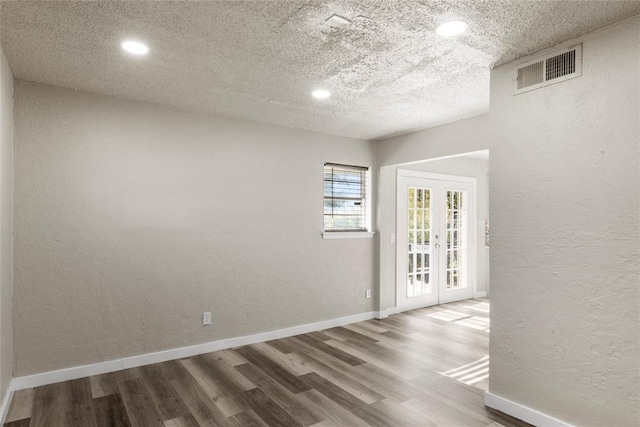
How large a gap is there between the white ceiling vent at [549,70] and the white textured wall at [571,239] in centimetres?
5

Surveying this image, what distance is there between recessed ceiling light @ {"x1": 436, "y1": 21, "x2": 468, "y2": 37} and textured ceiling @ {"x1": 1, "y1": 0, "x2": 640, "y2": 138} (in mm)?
42

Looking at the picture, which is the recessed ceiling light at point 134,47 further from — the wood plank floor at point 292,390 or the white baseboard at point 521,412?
the white baseboard at point 521,412

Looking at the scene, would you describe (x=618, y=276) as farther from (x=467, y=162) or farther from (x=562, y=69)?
(x=467, y=162)

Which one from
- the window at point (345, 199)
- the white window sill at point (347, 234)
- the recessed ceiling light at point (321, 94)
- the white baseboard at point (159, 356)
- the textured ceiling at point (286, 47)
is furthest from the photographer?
the window at point (345, 199)

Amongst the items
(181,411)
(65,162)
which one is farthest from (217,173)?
(181,411)

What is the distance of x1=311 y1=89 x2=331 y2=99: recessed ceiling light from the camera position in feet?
10.5

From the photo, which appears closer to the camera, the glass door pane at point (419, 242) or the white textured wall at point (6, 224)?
the white textured wall at point (6, 224)

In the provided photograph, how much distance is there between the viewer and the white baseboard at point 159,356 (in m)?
3.00

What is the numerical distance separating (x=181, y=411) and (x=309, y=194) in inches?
105

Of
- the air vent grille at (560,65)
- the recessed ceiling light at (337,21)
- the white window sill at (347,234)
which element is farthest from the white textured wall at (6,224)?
the air vent grille at (560,65)

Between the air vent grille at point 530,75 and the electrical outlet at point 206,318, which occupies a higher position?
the air vent grille at point 530,75

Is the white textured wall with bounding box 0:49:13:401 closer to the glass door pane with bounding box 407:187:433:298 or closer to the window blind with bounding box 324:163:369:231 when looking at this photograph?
the window blind with bounding box 324:163:369:231

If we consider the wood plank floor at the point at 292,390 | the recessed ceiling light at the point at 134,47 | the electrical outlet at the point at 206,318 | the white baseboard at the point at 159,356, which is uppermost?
the recessed ceiling light at the point at 134,47

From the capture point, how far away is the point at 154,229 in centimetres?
353
